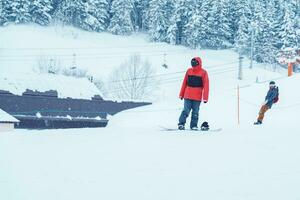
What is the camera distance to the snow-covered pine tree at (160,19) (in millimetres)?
76938

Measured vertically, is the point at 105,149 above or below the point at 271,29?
below

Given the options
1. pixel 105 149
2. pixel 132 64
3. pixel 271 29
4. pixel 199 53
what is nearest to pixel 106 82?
pixel 132 64

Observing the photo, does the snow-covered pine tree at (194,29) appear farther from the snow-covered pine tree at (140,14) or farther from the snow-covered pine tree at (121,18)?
the snow-covered pine tree at (140,14)

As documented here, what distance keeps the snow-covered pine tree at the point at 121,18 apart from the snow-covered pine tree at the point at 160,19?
367cm

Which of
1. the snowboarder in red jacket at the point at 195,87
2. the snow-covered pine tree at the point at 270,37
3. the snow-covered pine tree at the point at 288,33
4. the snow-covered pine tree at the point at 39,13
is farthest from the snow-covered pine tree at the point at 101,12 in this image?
the snowboarder in red jacket at the point at 195,87

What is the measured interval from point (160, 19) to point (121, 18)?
6.26 metres

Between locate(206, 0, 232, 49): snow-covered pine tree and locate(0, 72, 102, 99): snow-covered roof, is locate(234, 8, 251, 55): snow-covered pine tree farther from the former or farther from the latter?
locate(0, 72, 102, 99): snow-covered roof

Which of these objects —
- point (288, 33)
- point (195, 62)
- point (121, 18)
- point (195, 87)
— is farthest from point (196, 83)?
point (288, 33)

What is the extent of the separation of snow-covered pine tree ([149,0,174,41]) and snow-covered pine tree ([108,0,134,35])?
367 centimetres

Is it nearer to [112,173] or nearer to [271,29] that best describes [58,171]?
[112,173]

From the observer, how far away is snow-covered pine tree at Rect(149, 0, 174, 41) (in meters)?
76.9

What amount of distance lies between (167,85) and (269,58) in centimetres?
2087

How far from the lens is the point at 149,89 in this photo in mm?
63031

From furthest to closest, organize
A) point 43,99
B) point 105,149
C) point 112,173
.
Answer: point 43,99, point 105,149, point 112,173
